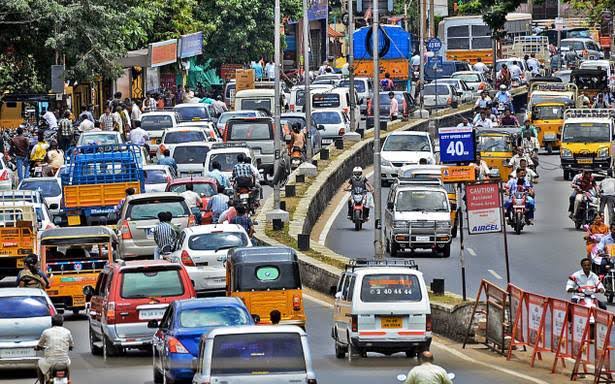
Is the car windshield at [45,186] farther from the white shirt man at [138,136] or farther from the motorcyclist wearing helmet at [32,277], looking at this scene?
the motorcyclist wearing helmet at [32,277]

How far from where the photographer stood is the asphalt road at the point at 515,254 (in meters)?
38.8

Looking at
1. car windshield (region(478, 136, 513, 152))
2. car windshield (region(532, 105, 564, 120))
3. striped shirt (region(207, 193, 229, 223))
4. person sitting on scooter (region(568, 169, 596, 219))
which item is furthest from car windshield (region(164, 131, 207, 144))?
car windshield (region(532, 105, 564, 120))

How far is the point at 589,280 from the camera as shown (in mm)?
31672

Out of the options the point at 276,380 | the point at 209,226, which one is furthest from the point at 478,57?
the point at 276,380

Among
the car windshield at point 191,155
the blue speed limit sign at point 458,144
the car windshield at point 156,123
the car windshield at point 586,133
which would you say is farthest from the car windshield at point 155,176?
the car windshield at point 586,133

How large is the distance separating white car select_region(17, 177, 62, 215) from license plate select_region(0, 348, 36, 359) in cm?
1737

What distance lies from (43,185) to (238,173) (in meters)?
5.21

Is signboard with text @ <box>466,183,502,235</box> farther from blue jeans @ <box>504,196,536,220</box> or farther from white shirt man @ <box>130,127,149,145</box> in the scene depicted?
white shirt man @ <box>130,127,149,145</box>

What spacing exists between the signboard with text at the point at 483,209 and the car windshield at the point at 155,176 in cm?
1362

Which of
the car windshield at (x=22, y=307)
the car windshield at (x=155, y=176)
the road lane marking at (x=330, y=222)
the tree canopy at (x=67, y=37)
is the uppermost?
the tree canopy at (x=67, y=37)

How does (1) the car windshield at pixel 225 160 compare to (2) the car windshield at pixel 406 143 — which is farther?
(2) the car windshield at pixel 406 143

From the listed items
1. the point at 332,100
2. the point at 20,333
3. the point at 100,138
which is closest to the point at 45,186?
the point at 100,138

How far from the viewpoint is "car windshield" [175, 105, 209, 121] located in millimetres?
63344

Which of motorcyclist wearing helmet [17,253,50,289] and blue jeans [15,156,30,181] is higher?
blue jeans [15,156,30,181]
